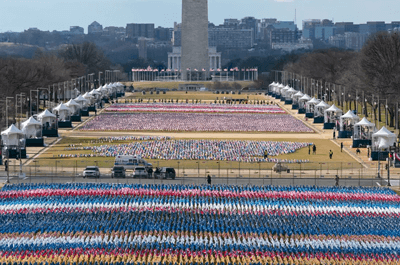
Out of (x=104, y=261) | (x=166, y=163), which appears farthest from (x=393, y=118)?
(x=104, y=261)

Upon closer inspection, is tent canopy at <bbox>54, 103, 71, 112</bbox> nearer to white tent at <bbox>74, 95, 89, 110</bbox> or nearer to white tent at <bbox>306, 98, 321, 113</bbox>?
white tent at <bbox>74, 95, 89, 110</bbox>

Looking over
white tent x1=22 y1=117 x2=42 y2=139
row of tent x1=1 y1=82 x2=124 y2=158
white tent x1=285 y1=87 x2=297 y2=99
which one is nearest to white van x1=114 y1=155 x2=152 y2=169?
row of tent x1=1 y1=82 x2=124 y2=158

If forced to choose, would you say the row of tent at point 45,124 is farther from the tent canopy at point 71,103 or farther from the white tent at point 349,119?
the white tent at point 349,119

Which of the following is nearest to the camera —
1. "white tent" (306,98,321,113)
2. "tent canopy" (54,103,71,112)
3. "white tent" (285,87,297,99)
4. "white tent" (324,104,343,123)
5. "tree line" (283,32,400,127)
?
"tent canopy" (54,103,71,112)

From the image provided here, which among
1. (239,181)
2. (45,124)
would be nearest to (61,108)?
(45,124)

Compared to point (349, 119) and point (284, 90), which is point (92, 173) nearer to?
point (349, 119)

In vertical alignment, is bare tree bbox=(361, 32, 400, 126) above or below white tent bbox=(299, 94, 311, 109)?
above

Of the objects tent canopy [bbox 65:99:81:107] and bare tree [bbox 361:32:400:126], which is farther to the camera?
bare tree [bbox 361:32:400:126]
